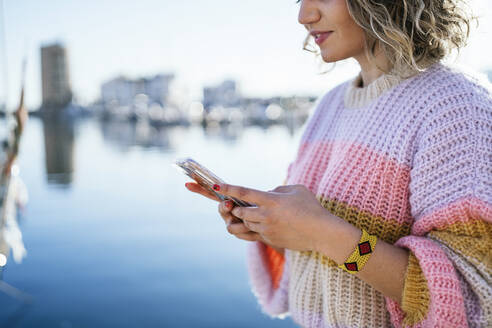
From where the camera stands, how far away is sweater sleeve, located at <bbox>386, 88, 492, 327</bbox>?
717 mm

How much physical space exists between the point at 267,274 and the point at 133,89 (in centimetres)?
5529

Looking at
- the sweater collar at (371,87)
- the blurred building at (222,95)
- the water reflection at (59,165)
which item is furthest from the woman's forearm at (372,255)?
the blurred building at (222,95)

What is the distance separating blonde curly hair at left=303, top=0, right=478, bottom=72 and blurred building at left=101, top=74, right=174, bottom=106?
152 feet

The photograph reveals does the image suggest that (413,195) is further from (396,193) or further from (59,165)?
(59,165)

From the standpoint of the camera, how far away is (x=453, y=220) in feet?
2.42

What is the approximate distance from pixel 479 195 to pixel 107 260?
13.6ft

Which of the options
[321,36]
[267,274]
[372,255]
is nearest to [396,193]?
[372,255]

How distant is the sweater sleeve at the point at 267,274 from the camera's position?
1265mm

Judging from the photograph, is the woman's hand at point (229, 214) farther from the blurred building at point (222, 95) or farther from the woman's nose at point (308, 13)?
the blurred building at point (222, 95)

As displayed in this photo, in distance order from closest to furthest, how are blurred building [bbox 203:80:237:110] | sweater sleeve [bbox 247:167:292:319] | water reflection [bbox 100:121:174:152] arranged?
sweater sleeve [bbox 247:167:292:319] → water reflection [bbox 100:121:174:152] → blurred building [bbox 203:80:237:110]

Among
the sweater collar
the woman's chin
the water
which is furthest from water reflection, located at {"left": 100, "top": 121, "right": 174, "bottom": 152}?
the woman's chin

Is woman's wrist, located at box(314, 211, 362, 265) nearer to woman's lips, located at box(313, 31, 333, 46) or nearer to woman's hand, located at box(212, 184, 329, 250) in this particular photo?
woman's hand, located at box(212, 184, 329, 250)

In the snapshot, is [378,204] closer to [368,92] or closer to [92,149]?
[368,92]

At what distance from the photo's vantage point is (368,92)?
999 mm
